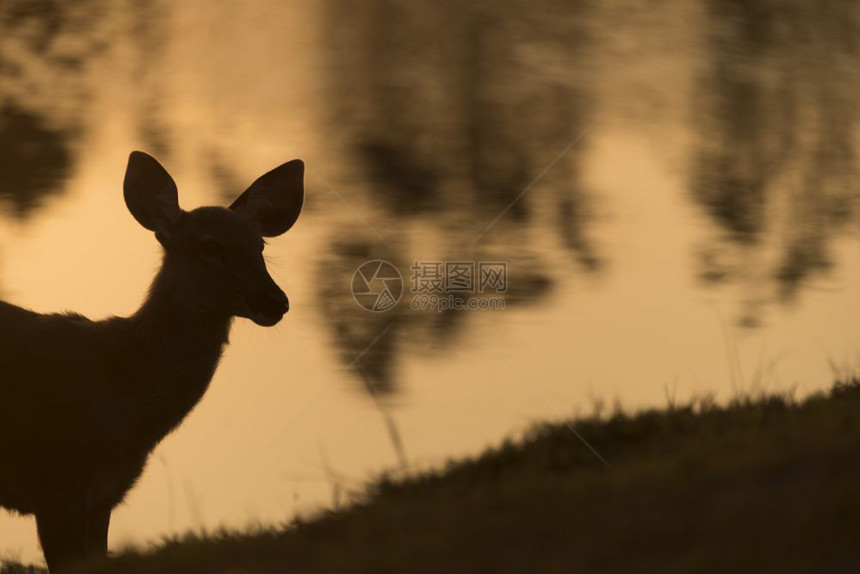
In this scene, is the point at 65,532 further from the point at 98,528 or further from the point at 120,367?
the point at 120,367

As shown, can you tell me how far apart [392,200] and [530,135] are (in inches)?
38.2

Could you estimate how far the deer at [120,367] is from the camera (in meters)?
5.56

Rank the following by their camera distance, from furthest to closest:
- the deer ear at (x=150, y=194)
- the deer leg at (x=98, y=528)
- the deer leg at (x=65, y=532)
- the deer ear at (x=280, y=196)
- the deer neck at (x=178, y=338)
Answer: the deer ear at (x=280, y=196) → the deer ear at (x=150, y=194) → the deer neck at (x=178, y=338) → the deer leg at (x=98, y=528) → the deer leg at (x=65, y=532)

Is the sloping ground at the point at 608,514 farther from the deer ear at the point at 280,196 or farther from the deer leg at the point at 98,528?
the deer ear at the point at 280,196

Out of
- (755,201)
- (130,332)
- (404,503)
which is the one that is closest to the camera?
(404,503)

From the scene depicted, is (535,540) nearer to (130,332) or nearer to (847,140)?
(130,332)

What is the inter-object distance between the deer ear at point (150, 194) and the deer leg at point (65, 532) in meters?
1.41

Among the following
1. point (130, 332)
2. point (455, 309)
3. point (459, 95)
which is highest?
point (459, 95)

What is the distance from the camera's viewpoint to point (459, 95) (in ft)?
24.6

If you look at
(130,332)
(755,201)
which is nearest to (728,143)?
(755,201)

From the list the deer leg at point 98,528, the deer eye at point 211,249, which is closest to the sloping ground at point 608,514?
the deer leg at point 98,528

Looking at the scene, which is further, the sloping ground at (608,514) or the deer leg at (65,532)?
the deer leg at (65,532)

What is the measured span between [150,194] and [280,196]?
73cm

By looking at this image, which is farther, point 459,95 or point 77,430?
point 459,95
